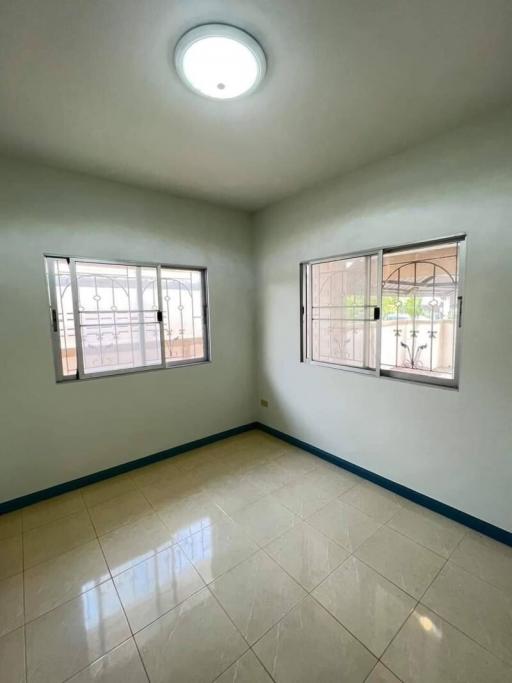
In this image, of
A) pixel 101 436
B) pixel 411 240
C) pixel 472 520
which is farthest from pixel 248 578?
pixel 411 240

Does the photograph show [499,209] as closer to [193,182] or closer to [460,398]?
[460,398]

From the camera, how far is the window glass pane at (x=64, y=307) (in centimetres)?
235

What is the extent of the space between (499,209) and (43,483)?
3.68 m

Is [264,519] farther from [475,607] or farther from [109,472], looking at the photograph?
[109,472]

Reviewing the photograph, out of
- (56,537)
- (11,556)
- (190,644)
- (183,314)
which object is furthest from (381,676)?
(183,314)

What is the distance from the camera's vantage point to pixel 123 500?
92.4 inches

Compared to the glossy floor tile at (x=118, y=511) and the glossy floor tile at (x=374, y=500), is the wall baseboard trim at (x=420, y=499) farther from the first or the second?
the glossy floor tile at (x=118, y=511)

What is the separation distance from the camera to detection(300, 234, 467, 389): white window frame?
6.41ft

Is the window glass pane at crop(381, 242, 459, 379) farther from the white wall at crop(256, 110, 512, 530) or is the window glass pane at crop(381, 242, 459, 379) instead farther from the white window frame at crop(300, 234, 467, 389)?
the white wall at crop(256, 110, 512, 530)

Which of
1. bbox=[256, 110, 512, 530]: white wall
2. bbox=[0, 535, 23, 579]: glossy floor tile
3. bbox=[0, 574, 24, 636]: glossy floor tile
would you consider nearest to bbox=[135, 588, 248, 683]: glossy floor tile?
bbox=[0, 574, 24, 636]: glossy floor tile

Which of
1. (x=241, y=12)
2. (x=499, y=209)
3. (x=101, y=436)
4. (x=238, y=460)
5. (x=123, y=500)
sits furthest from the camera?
(x=238, y=460)

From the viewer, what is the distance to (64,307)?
2.41 metres

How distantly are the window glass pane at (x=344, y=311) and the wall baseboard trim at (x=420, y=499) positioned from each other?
0.90m

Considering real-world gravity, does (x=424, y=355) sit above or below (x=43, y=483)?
above
